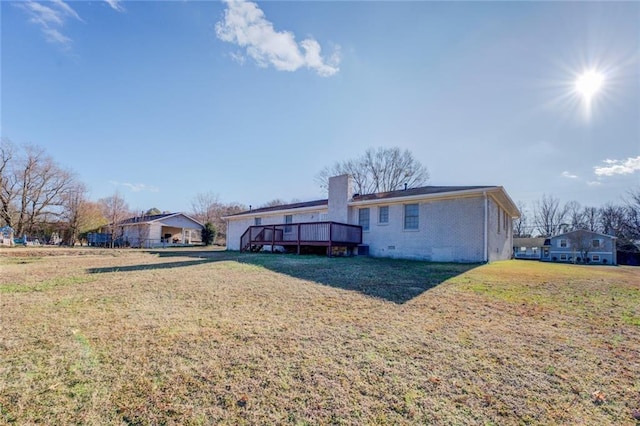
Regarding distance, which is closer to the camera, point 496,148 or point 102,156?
point 496,148

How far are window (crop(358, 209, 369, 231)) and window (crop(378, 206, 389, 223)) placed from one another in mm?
769

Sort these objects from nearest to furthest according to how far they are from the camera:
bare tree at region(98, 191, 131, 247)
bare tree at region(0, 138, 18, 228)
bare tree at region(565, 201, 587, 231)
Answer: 1. bare tree at region(0, 138, 18, 228)
2. bare tree at region(98, 191, 131, 247)
3. bare tree at region(565, 201, 587, 231)

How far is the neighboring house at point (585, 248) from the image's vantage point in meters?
33.5

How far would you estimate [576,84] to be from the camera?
10.9 m

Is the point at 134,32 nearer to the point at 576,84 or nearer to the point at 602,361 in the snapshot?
the point at 602,361

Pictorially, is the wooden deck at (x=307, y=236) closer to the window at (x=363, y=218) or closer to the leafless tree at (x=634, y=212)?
the window at (x=363, y=218)

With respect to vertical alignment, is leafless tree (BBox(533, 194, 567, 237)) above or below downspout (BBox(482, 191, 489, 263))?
above

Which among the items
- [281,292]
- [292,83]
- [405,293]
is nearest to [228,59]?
[292,83]

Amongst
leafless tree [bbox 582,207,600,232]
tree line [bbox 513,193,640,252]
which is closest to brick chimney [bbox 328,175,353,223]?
tree line [bbox 513,193,640,252]

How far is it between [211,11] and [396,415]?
1250 centimetres

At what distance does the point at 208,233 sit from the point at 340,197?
22.5 meters

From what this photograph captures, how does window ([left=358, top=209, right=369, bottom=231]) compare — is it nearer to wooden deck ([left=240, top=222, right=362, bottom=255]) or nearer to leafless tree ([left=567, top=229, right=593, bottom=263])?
wooden deck ([left=240, top=222, right=362, bottom=255])

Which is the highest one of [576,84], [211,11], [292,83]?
[211,11]

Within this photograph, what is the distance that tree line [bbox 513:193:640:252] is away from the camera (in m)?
36.2
